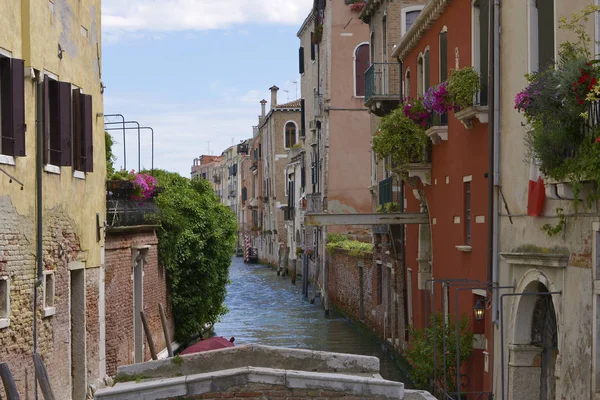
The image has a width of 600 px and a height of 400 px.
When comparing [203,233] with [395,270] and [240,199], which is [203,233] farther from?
[240,199]

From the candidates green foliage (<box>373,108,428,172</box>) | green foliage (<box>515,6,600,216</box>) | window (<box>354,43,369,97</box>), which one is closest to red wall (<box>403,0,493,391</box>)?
green foliage (<box>373,108,428,172</box>)

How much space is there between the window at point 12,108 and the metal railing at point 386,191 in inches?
444

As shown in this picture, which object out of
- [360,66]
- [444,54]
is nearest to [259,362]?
[444,54]

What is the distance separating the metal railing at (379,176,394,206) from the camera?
2058 centimetres

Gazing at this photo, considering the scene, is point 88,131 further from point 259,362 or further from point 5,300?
point 259,362

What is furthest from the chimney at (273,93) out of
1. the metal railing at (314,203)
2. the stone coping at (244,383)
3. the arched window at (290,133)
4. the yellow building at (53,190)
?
the stone coping at (244,383)

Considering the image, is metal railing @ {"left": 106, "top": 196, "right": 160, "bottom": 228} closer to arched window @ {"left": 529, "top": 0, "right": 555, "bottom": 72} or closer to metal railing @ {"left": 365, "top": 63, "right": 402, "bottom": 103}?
metal railing @ {"left": 365, "top": 63, "right": 402, "bottom": 103}

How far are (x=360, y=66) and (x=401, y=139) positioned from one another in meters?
18.6

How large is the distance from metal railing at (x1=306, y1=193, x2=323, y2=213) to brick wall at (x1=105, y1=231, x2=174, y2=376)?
699 inches

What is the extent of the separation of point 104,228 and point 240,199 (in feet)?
234

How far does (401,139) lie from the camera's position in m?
16.0

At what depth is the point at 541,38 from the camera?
10.5 metres

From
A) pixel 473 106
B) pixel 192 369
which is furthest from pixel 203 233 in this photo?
pixel 192 369

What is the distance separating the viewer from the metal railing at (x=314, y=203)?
117 ft
